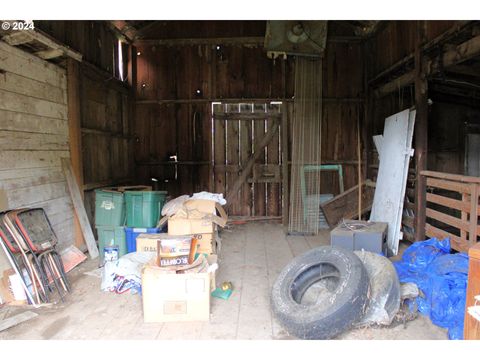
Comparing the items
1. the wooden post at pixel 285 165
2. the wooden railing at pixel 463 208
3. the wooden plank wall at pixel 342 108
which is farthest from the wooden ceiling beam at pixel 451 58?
the wooden post at pixel 285 165

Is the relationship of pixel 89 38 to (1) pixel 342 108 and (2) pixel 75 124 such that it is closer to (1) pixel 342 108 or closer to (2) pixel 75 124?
(2) pixel 75 124

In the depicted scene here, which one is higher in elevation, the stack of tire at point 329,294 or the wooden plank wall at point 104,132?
the wooden plank wall at point 104,132

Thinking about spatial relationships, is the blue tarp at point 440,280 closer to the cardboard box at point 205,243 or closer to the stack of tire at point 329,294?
the stack of tire at point 329,294

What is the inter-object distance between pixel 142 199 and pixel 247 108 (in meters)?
2.85

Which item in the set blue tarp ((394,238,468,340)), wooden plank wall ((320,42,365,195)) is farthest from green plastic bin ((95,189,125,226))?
wooden plank wall ((320,42,365,195))

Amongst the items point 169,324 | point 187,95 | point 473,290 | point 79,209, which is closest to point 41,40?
point 79,209

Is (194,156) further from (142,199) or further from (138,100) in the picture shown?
(142,199)

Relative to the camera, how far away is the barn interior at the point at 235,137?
9.69 ft

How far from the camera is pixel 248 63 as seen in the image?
6078mm

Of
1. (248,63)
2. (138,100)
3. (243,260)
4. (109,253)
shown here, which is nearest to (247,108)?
(248,63)

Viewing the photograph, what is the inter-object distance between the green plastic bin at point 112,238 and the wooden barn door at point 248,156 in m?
2.40

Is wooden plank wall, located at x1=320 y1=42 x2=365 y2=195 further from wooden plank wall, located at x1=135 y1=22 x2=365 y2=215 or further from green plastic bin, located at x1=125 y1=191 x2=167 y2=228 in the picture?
green plastic bin, located at x1=125 y1=191 x2=167 y2=228
